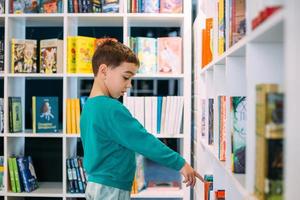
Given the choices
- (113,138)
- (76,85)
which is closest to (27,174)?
(76,85)

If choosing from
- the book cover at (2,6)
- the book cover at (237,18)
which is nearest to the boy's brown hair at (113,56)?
the book cover at (237,18)

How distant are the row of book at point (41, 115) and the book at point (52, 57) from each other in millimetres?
195

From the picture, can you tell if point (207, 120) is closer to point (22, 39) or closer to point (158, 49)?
point (158, 49)

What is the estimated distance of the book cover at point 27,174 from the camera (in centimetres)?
298

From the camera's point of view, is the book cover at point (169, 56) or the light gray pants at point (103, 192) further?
the book cover at point (169, 56)

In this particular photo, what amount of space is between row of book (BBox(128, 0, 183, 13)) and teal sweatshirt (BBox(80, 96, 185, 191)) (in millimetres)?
1075

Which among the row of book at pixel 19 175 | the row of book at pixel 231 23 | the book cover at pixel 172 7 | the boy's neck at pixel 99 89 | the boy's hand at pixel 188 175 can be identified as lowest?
the row of book at pixel 19 175

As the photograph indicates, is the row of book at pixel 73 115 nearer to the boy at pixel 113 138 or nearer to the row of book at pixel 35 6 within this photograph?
the row of book at pixel 35 6

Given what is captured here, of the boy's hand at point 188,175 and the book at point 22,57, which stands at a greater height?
the book at point 22,57

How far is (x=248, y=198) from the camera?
48.4 inches

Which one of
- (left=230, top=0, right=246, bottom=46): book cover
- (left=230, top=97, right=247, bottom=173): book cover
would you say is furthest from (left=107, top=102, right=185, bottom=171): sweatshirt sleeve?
(left=230, top=0, right=246, bottom=46): book cover

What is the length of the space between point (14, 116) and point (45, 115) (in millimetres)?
207

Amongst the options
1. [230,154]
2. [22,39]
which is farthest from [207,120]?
[22,39]

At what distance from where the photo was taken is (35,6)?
303 centimetres
